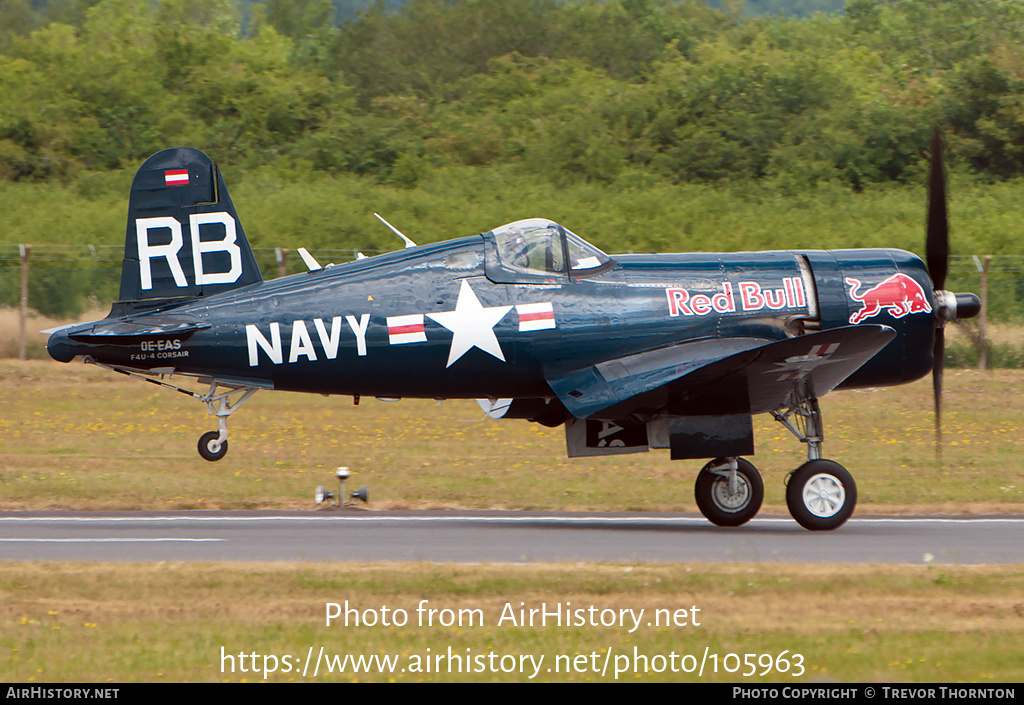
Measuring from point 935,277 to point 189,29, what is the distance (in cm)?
4123

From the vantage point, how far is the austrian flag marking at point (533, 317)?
13.2m

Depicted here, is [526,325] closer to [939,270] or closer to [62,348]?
[939,270]

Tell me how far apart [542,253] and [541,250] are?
0.03 metres

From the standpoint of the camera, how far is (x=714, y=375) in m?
12.6

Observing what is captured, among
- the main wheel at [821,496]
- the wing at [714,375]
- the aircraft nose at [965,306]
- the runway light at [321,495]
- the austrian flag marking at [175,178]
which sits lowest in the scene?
the main wheel at [821,496]

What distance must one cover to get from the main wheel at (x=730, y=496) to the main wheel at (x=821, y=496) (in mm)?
610

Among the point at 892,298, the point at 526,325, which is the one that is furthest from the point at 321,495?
the point at 892,298

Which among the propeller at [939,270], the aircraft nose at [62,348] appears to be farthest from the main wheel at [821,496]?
the aircraft nose at [62,348]

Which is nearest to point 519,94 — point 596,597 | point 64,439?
point 64,439

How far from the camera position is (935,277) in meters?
13.8

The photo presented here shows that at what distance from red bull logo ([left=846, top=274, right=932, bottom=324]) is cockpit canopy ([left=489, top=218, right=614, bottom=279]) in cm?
254

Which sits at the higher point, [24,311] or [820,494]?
[24,311]

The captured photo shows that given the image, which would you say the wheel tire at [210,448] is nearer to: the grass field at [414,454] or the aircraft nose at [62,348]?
the aircraft nose at [62,348]
